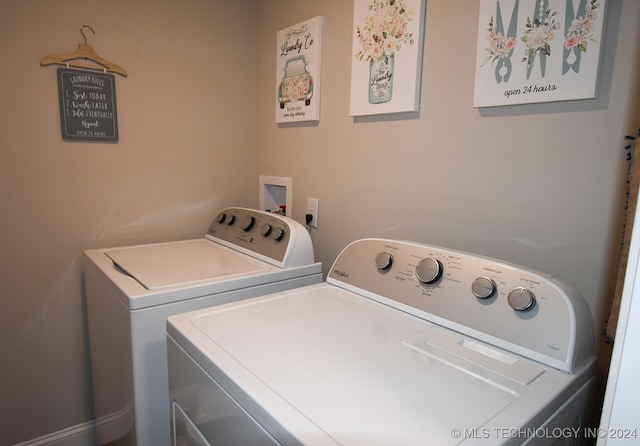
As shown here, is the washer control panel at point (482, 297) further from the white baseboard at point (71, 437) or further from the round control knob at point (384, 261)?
the white baseboard at point (71, 437)

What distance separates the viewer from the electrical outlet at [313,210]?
64.7 inches

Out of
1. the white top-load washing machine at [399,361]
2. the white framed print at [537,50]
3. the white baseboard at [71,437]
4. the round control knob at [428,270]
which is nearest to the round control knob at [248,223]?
the white top-load washing machine at [399,361]

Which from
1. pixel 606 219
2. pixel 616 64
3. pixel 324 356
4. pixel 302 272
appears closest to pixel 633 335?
pixel 324 356

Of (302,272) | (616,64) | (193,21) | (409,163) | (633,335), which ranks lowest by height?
(302,272)

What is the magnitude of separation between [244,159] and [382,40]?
0.96 metres

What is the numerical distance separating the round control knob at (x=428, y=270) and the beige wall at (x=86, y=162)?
4.06 ft

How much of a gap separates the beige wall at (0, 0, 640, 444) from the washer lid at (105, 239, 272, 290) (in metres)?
0.22

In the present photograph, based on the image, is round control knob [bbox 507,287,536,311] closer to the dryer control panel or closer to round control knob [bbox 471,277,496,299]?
round control knob [bbox 471,277,496,299]

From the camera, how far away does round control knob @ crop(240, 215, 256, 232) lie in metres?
1.54

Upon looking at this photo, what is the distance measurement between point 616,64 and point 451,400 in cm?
81

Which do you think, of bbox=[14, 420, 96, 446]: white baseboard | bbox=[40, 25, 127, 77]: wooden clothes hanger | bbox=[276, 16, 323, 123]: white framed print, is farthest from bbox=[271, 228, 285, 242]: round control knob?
bbox=[14, 420, 96, 446]: white baseboard

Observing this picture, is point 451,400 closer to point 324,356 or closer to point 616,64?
point 324,356

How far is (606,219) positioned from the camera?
87 cm

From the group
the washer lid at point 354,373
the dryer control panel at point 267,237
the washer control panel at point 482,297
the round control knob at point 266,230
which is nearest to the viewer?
the washer lid at point 354,373
